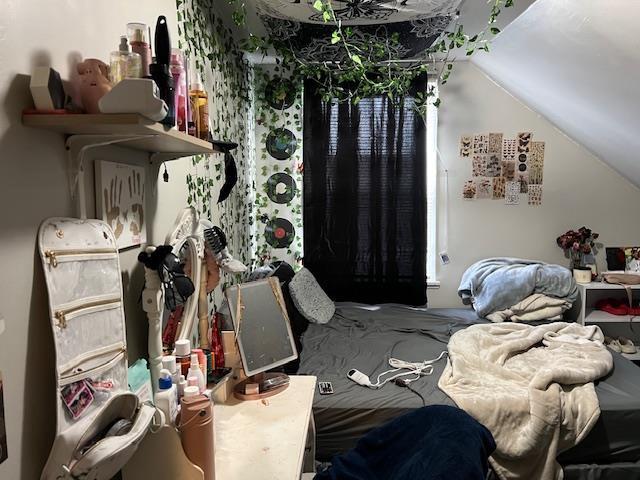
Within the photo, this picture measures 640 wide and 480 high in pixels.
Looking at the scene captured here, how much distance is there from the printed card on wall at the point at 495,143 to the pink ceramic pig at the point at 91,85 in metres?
3.52

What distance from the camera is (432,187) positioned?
399cm

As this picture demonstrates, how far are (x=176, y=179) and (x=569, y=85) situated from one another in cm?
264

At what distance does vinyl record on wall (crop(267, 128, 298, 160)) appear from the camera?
3.91 meters

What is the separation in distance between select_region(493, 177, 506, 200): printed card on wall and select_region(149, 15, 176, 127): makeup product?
3382 millimetres

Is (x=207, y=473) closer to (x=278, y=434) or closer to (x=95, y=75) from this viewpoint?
(x=278, y=434)

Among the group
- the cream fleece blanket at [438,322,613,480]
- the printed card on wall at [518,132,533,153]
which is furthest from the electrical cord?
the printed card on wall at [518,132,533,153]

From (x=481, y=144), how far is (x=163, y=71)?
3368mm

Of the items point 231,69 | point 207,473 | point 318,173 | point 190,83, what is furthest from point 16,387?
point 318,173

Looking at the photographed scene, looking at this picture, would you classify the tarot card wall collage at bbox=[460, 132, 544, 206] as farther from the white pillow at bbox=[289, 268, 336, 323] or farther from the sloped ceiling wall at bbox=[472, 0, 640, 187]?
the white pillow at bbox=[289, 268, 336, 323]

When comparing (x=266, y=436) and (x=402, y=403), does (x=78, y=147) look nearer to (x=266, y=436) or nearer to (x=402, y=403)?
(x=266, y=436)

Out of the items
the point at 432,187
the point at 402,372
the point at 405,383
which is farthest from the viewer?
the point at 432,187

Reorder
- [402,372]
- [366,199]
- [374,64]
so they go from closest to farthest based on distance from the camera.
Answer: [402,372]
[374,64]
[366,199]

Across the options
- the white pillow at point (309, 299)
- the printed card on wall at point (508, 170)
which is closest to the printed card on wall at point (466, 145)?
the printed card on wall at point (508, 170)

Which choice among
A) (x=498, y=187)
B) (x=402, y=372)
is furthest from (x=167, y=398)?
(x=498, y=187)
